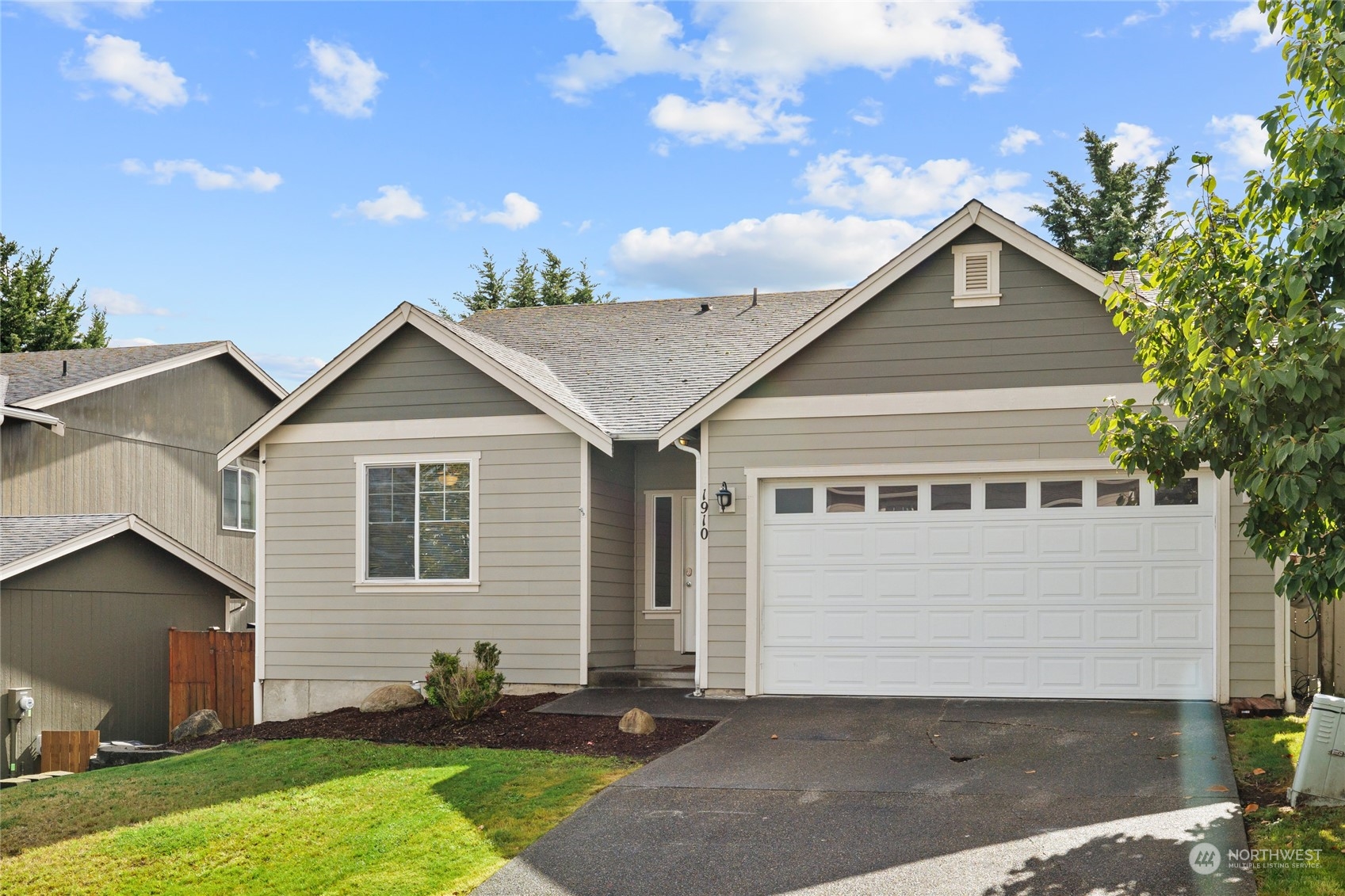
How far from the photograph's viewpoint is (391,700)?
43.0ft

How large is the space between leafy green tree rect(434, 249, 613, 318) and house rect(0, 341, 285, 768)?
477 inches

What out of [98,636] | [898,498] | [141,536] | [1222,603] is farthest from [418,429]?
[1222,603]

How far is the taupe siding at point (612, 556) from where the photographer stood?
14039 mm

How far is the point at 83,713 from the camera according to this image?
1691cm

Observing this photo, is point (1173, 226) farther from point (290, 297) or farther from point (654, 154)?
point (290, 297)

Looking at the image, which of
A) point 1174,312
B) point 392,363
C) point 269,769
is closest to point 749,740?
point 269,769

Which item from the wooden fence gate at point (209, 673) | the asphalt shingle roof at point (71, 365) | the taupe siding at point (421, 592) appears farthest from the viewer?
the asphalt shingle roof at point (71, 365)

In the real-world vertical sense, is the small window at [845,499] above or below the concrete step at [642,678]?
above

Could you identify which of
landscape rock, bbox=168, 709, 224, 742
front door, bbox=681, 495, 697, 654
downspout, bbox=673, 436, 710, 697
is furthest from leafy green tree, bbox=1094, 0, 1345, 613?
landscape rock, bbox=168, 709, 224, 742

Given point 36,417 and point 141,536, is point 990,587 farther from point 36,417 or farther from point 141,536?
point 36,417

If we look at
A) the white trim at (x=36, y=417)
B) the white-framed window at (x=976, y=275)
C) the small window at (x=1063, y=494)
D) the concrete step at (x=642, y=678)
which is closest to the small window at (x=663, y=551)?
the concrete step at (x=642, y=678)

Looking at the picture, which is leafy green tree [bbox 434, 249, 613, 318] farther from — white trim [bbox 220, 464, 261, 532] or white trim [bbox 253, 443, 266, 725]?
white trim [bbox 253, 443, 266, 725]

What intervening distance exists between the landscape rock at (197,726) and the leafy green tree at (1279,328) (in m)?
11.9

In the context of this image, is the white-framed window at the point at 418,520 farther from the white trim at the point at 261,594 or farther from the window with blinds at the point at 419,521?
the white trim at the point at 261,594
